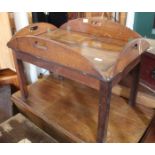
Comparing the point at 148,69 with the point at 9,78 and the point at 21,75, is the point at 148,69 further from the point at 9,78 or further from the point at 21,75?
the point at 9,78

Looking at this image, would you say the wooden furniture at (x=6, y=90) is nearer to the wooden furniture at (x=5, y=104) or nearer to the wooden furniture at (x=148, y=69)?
the wooden furniture at (x=5, y=104)

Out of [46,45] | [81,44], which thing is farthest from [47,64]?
[81,44]

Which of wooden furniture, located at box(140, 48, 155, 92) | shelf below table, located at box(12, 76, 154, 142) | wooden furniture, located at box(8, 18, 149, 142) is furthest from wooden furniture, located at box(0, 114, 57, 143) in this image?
wooden furniture, located at box(140, 48, 155, 92)

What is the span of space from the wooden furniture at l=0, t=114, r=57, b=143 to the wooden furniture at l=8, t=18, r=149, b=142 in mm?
172

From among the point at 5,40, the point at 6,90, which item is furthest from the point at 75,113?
the point at 5,40

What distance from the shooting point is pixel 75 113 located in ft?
3.70

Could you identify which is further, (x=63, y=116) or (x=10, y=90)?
(x=10, y=90)

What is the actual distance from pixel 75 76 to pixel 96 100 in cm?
47

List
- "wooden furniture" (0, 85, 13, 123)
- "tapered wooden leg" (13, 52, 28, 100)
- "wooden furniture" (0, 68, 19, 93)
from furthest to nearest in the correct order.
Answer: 1. "wooden furniture" (0, 68, 19, 93)
2. "wooden furniture" (0, 85, 13, 123)
3. "tapered wooden leg" (13, 52, 28, 100)

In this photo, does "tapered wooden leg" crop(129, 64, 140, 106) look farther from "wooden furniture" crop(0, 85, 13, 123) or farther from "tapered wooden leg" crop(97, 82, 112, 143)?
"wooden furniture" crop(0, 85, 13, 123)

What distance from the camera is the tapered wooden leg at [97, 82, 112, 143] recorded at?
0.73m
